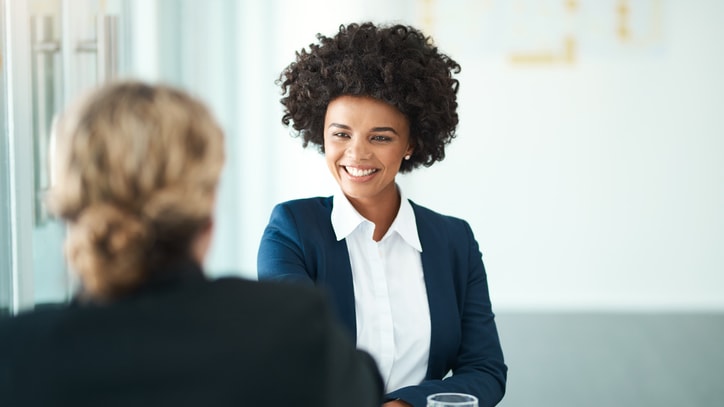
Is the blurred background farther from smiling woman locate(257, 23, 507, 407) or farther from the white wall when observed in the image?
smiling woman locate(257, 23, 507, 407)

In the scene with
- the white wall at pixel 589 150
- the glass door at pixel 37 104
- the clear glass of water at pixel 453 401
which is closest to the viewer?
the clear glass of water at pixel 453 401

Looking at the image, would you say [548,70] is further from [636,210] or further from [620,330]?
[620,330]

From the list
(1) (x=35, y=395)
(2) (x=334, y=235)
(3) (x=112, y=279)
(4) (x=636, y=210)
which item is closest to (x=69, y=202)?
(3) (x=112, y=279)

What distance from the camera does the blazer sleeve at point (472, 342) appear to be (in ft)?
6.29

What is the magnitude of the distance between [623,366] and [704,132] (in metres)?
1.27

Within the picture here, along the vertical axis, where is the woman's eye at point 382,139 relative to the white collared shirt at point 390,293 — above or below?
above

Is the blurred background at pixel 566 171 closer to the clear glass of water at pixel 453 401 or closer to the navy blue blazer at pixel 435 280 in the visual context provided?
the navy blue blazer at pixel 435 280

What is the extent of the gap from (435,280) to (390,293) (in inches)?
4.4

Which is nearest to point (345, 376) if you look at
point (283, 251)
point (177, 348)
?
point (177, 348)

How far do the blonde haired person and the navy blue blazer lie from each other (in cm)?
90

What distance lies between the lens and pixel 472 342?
6.71 feet

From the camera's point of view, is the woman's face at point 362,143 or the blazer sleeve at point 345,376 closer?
the blazer sleeve at point 345,376

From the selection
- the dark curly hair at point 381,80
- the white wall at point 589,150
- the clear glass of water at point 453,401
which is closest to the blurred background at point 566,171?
the white wall at point 589,150

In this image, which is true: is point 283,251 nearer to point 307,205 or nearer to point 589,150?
point 307,205
